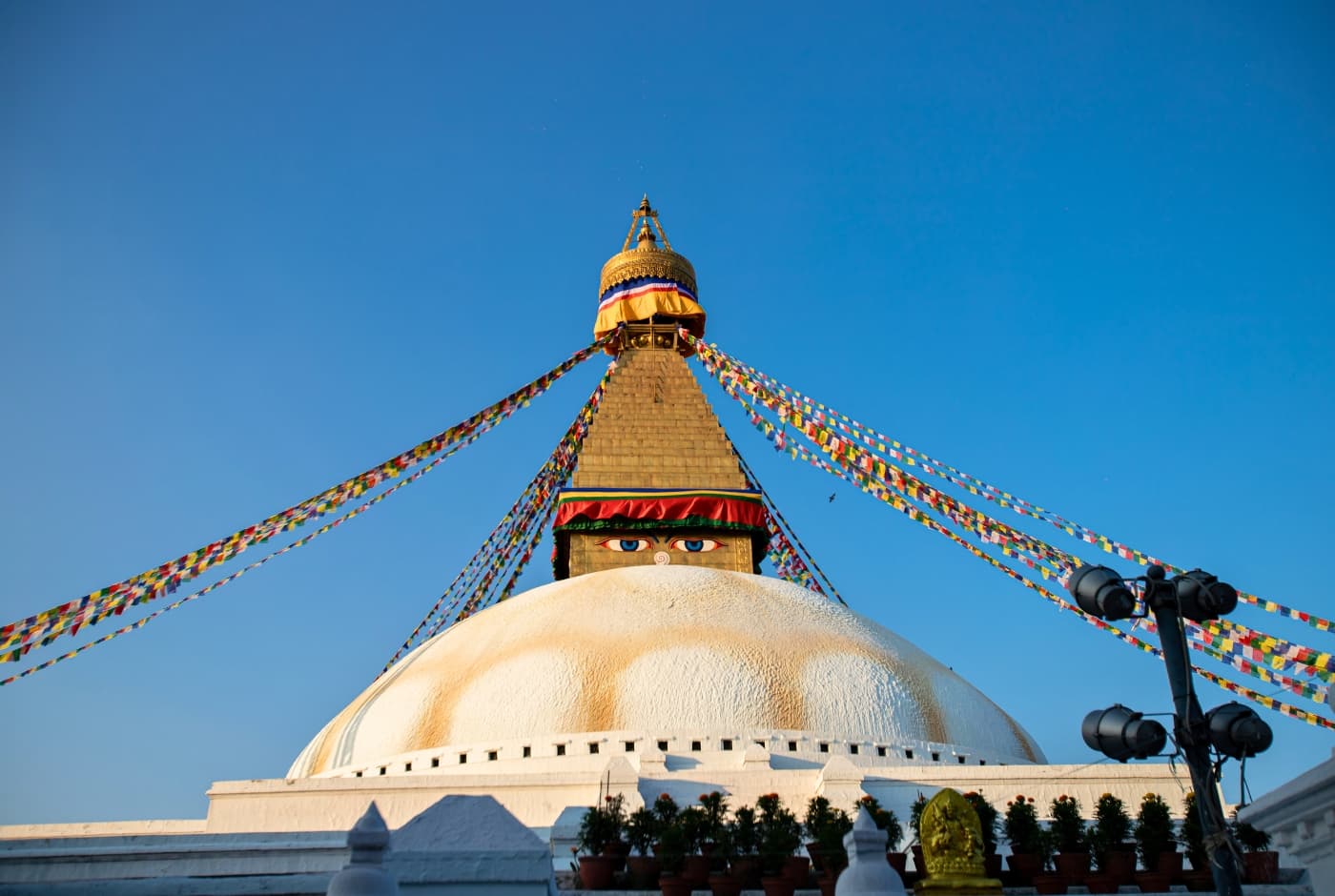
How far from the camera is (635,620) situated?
15141 millimetres

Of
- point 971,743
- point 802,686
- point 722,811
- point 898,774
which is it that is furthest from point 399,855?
point 971,743

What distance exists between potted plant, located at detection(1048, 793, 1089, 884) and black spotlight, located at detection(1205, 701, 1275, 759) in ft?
12.4

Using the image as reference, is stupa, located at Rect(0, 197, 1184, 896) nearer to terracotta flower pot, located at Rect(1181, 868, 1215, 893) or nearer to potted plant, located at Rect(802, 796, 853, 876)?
potted plant, located at Rect(802, 796, 853, 876)

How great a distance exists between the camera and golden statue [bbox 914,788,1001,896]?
605cm

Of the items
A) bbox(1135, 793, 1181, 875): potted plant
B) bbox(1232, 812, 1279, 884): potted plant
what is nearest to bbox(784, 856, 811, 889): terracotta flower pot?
bbox(1135, 793, 1181, 875): potted plant

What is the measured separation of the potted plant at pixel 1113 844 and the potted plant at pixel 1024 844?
15.9 inches

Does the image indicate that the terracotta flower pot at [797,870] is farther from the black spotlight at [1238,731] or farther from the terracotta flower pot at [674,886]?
the black spotlight at [1238,731]

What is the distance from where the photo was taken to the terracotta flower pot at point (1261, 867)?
880 centimetres

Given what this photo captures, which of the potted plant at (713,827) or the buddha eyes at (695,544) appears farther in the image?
the buddha eyes at (695,544)

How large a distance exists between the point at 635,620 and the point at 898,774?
4193 mm

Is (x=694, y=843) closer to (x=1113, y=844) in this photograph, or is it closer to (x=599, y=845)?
(x=599, y=845)

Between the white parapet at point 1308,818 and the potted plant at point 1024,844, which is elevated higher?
the potted plant at point 1024,844

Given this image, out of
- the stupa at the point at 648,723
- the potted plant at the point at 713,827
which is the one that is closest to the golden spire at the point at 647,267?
the stupa at the point at 648,723

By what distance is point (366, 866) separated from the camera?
18.1ft
